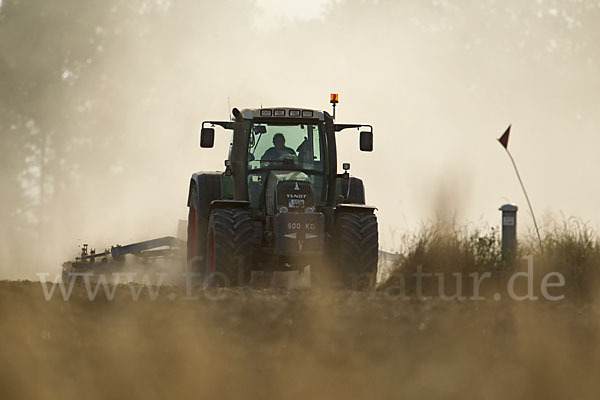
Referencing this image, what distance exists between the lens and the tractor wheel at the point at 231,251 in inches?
459

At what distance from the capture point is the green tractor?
11664 millimetres

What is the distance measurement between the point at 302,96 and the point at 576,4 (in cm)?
1029

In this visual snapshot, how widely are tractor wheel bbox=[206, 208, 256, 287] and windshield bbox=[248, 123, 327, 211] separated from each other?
917 millimetres

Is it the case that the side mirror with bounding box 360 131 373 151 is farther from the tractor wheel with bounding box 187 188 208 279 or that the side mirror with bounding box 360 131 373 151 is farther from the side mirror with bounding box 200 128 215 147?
the tractor wheel with bounding box 187 188 208 279

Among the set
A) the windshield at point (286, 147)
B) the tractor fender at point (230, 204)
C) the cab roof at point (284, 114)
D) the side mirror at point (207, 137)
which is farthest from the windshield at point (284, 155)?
the side mirror at point (207, 137)

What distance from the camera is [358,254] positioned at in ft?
38.6

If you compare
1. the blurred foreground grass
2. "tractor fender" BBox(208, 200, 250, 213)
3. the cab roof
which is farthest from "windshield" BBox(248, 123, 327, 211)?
the blurred foreground grass

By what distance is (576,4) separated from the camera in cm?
3606

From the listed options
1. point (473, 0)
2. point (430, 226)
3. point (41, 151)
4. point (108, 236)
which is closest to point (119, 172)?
point (41, 151)

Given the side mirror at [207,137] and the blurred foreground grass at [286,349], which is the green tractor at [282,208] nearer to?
the side mirror at [207,137]

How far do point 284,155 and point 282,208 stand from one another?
124cm

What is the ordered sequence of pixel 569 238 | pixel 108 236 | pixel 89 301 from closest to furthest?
1. pixel 89 301
2. pixel 569 238
3. pixel 108 236

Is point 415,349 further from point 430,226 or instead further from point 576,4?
point 576,4

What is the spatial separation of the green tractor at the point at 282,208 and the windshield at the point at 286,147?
0.01m
